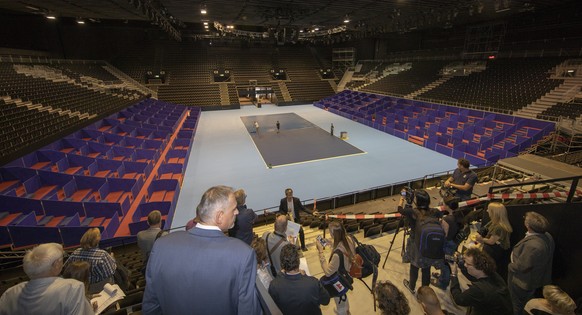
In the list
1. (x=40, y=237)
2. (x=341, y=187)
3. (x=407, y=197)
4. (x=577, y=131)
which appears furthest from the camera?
(x=577, y=131)

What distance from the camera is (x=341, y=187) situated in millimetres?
9469

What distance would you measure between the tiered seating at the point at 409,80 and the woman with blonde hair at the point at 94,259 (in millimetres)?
24704

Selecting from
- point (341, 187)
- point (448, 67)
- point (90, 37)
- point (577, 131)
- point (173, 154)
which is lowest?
point (341, 187)

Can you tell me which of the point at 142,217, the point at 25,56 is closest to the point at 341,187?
the point at 142,217

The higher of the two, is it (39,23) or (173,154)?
(39,23)

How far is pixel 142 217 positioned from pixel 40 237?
1.96 meters

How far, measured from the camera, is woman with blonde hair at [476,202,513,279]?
3436mm

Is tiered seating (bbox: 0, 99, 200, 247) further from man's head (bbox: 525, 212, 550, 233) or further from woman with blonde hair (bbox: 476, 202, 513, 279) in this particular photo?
man's head (bbox: 525, 212, 550, 233)

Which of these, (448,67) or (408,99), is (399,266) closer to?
(408,99)

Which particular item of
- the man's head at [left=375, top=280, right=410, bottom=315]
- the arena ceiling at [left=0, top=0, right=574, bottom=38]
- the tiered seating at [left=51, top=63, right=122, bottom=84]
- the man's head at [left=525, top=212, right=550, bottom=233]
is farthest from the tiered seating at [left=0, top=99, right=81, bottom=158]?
the man's head at [left=525, top=212, right=550, bottom=233]

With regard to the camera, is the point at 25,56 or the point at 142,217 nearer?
the point at 142,217

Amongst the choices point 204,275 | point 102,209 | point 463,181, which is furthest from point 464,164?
point 102,209

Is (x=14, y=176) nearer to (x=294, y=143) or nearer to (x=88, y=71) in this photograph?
(x=294, y=143)

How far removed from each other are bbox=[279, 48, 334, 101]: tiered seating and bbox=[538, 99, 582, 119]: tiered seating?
20.6 m
